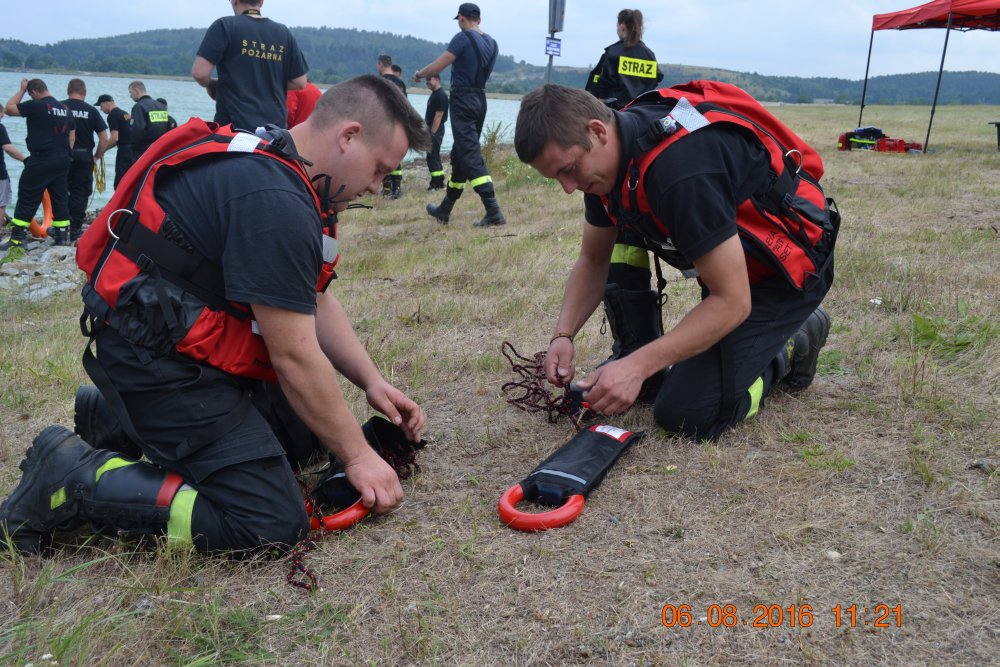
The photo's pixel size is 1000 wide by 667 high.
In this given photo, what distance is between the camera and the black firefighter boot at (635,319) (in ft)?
11.6

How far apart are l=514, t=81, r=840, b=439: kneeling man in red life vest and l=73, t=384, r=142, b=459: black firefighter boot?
5.62 feet

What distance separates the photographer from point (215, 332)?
238 cm

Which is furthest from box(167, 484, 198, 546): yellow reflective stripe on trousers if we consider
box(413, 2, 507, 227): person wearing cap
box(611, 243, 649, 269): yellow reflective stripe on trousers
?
box(413, 2, 507, 227): person wearing cap

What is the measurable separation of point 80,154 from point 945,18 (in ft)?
50.0

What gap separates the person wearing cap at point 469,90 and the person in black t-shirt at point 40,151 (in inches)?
229

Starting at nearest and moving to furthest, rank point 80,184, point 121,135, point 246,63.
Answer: point 246,63
point 80,184
point 121,135

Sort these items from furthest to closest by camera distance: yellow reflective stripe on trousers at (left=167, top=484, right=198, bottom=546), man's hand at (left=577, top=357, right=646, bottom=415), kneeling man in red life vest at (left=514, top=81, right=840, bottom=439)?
man's hand at (left=577, top=357, right=646, bottom=415)
kneeling man in red life vest at (left=514, top=81, right=840, bottom=439)
yellow reflective stripe on trousers at (left=167, top=484, right=198, bottom=546)

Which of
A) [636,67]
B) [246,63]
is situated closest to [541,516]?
[246,63]

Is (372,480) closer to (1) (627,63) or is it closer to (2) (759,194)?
(2) (759,194)

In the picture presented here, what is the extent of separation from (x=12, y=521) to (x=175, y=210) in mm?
1111

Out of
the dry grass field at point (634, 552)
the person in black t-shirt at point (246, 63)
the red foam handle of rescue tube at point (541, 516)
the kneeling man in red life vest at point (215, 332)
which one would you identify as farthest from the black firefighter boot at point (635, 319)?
the person in black t-shirt at point (246, 63)

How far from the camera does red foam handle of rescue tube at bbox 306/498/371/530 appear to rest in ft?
8.43

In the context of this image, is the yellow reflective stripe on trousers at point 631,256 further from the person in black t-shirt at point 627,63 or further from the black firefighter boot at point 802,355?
the person in black t-shirt at point 627,63
